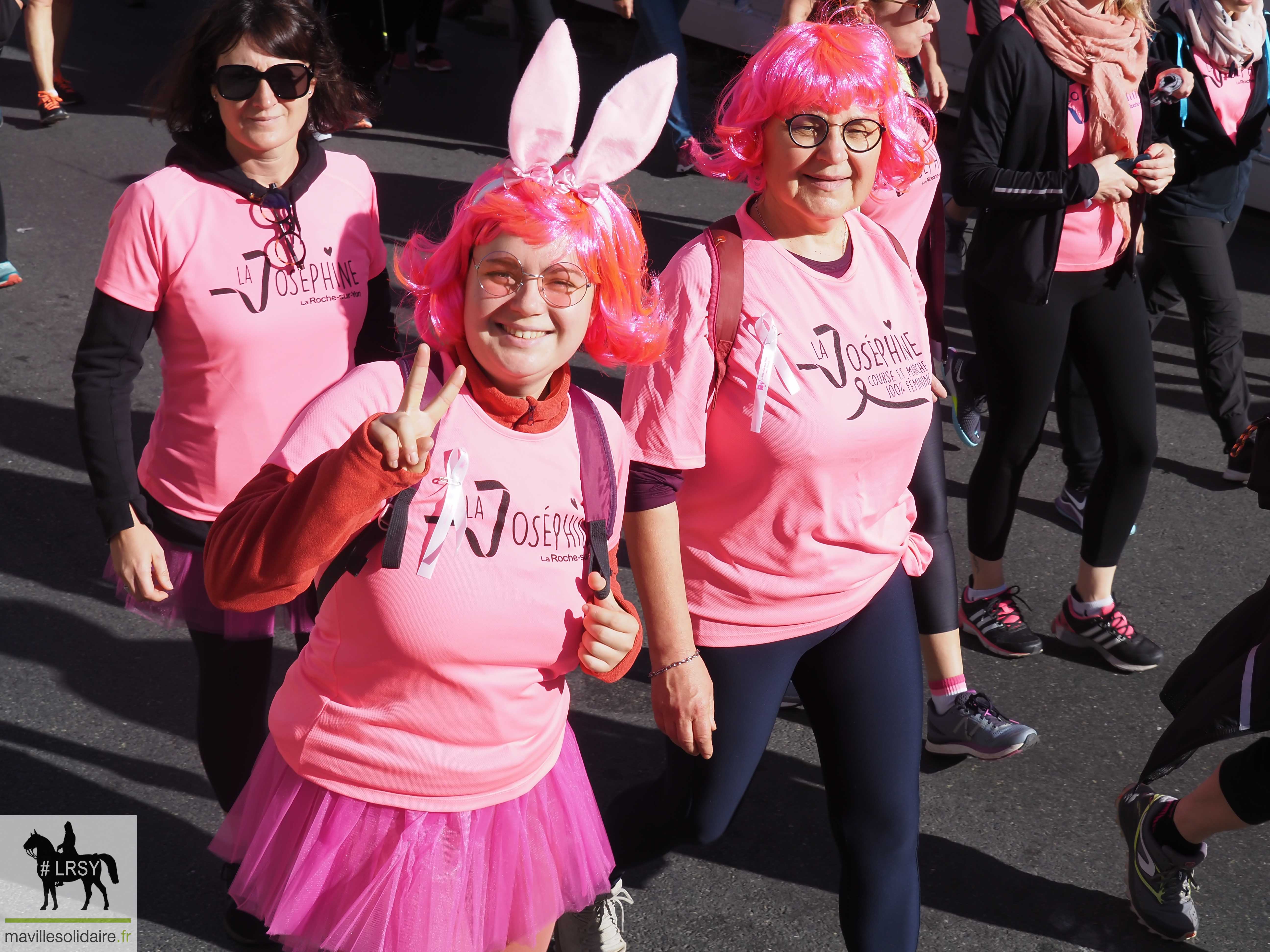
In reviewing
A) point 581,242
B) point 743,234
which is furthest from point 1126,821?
point 581,242

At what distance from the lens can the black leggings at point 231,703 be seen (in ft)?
8.89

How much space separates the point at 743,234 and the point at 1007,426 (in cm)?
163

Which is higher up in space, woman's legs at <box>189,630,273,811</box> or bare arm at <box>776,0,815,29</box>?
bare arm at <box>776,0,815,29</box>

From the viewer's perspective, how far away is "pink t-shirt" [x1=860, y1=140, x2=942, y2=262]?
3203mm

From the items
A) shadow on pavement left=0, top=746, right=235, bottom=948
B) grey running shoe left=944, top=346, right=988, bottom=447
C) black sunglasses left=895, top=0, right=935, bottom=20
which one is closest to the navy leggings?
shadow on pavement left=0, top=746, right=235, bottom=948

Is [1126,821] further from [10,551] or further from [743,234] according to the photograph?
[10,551]

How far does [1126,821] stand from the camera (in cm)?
312

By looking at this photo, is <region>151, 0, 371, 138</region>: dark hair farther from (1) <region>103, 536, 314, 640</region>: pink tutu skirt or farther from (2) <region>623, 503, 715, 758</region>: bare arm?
(2) <region>623, 503, 715, 758</region>: bare arm

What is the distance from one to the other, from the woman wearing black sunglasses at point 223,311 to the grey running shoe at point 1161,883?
6.83 feet

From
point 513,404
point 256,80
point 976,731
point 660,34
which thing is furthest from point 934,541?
point 660,34

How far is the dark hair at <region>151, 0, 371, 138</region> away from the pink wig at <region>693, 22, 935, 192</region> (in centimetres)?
88

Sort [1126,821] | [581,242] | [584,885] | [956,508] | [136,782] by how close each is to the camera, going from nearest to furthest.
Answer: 1. [581,242]
2. [584,885]
3. [1126,821]
4. [136,782]
5. [956,508]

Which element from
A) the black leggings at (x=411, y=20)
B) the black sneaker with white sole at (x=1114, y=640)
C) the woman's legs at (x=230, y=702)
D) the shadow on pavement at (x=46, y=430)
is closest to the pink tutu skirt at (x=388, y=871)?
the woman's legs at (x=230, y=702)

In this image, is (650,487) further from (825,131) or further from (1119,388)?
(1119,388)
